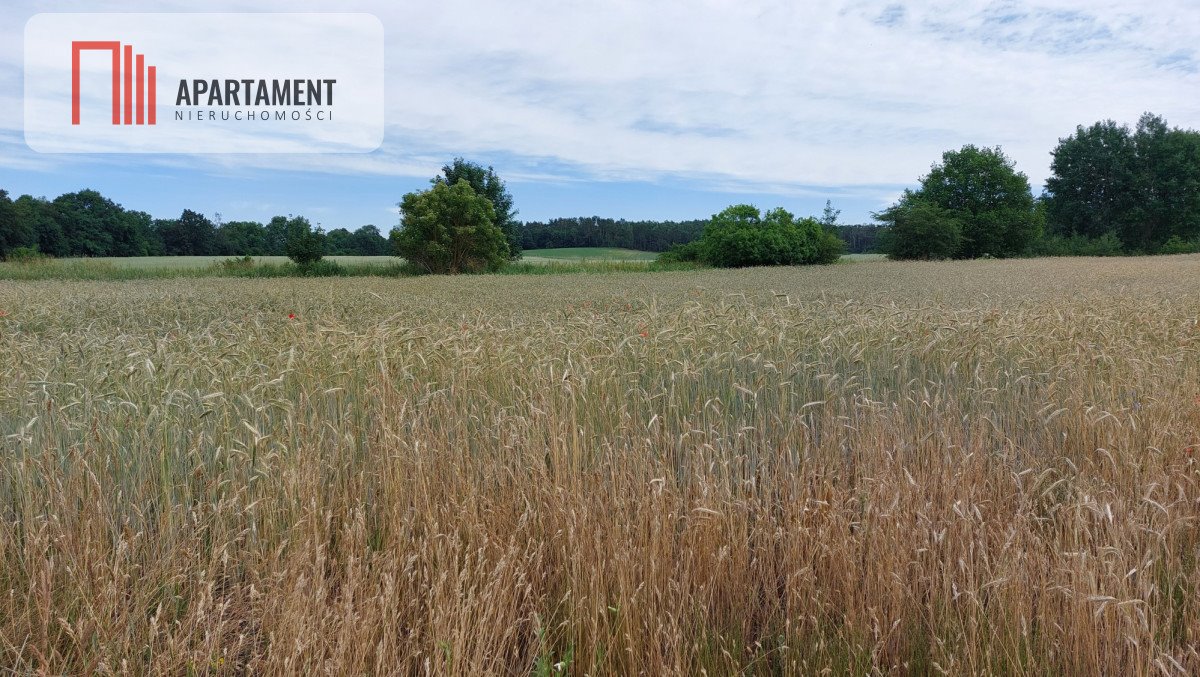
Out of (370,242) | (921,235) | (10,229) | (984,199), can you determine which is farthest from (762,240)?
(10,229)

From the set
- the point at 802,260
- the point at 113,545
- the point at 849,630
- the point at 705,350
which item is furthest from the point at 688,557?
the point at 802,260

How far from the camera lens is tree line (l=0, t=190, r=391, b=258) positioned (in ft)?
150

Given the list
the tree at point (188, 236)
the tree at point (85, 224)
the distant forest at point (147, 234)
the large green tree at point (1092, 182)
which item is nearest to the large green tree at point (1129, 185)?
the large green tree at point (1092, 182)

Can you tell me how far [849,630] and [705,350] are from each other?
2.68 m

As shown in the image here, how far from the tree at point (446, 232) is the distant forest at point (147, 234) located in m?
4.69

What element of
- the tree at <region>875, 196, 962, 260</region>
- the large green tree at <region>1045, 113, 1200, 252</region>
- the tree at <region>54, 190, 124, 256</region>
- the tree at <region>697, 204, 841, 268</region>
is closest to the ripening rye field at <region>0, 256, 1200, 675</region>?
the tree at <region>697, 204, 841, 268</region>

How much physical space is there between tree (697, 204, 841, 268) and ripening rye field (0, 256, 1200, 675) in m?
39.2

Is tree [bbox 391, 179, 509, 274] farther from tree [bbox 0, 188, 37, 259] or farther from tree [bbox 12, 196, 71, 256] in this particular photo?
tree [bbox 12, 196, 71, 256]

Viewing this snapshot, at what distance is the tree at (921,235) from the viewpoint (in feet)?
152

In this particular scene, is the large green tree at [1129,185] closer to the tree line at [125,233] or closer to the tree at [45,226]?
the tree line at [125,233]

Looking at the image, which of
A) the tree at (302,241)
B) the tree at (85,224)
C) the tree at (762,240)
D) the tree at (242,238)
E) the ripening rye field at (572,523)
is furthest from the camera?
the tree at (242,238)

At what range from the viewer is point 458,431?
3369 mm

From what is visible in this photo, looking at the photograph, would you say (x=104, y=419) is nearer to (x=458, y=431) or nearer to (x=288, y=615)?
(x=458, y=431)

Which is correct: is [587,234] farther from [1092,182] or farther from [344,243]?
[1092,182]
